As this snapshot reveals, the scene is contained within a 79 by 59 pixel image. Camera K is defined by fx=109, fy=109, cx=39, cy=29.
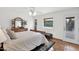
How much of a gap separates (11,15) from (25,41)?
393mm

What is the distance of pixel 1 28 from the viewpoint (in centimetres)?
144

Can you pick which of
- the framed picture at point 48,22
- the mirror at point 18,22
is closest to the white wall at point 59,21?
the framed picture at point 48,22

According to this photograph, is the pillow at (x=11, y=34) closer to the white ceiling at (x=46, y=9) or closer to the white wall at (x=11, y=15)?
the white wall at (x=11, y=15)

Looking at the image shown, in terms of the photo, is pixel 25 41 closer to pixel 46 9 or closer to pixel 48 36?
pixel 48 36

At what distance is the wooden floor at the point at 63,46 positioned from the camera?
4.84 feet

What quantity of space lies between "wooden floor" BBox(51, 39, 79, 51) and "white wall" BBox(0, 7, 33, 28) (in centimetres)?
44

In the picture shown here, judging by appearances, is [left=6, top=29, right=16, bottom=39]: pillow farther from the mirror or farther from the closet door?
the closet door

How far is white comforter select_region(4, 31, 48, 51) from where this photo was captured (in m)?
1.42

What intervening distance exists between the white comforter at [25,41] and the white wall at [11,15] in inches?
6.0

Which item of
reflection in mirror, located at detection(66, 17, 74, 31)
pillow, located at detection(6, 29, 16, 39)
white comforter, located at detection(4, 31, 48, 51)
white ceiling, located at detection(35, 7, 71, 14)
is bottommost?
white comforter, located at detection(4, 31, 48, 51)

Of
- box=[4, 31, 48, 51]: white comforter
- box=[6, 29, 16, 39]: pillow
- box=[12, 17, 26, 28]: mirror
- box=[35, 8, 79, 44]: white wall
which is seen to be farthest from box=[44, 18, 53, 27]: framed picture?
box=[6, 29, 16, 39]: pillow

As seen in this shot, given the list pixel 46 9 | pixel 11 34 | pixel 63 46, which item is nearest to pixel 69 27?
pixel 63 46
